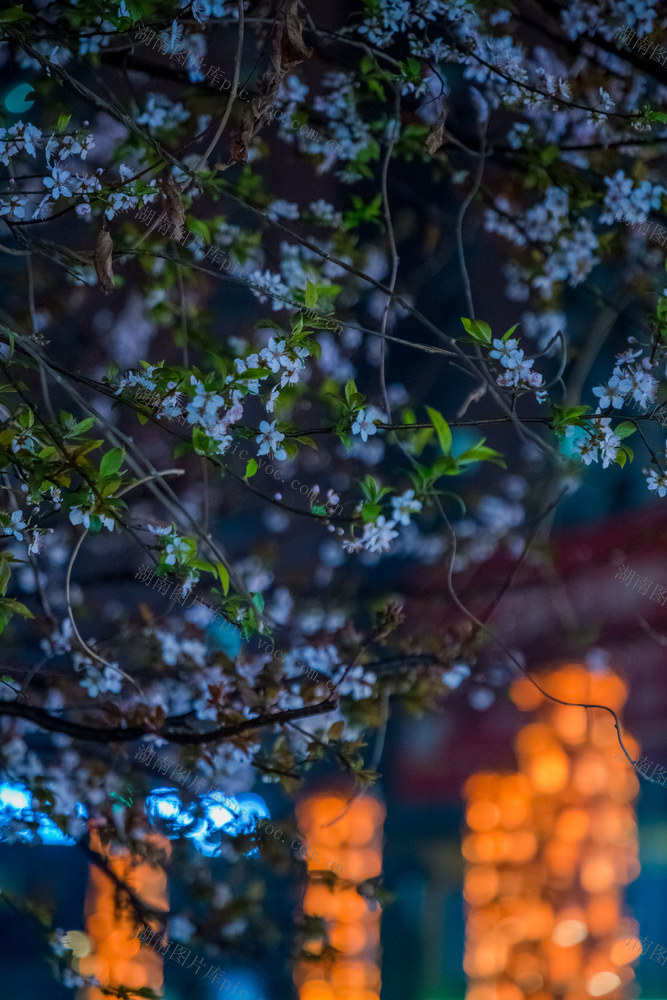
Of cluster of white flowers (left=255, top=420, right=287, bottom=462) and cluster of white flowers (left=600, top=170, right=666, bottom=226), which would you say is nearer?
cluster of white flowers (left=255, top=420, right=287, bottom=462)

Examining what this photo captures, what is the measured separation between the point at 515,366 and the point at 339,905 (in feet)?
3.26

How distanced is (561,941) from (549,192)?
153cm

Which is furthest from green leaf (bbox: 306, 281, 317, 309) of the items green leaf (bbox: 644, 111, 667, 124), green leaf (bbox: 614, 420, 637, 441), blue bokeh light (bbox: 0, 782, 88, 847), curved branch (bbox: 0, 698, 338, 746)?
blue bokeh light (bbox: 0, 782, 88, 847)

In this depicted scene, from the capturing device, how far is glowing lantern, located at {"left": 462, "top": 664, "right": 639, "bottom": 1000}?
1.36m

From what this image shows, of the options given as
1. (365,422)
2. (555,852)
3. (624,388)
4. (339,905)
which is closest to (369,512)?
(365,422)

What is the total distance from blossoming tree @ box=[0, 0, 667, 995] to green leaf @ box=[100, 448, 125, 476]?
273 millimetres

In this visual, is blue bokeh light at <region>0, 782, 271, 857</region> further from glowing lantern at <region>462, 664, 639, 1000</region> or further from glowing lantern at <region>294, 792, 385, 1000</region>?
glowing lantern at <region>462, 664, 639, 1000</region>

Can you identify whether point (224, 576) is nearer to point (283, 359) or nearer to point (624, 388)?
point (283, 359)

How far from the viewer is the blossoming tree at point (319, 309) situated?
1147 millimetres

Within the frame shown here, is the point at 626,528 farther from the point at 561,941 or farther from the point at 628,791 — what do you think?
the point at 561,941

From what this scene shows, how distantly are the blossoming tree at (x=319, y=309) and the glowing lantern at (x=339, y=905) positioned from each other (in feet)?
0.35

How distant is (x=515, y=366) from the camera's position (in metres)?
0.84

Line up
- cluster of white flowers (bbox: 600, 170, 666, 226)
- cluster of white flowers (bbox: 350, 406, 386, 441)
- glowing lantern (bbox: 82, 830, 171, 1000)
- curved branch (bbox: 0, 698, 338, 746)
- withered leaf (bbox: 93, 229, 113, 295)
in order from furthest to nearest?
cluster of white flowers (bbox: 600, 170, 666, 226)
glowing lantern (bbox: 82, 830, 171, 1000)
curved branch (bbox: 0, 698, 338, 746)
cluster of white flowers (bbox: 350, 406, 386, 441)
withered leaf (bbox: 93, 229, 113, 295)

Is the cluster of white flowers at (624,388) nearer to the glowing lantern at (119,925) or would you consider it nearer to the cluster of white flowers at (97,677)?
the cluster of white flowers at (97,677)
